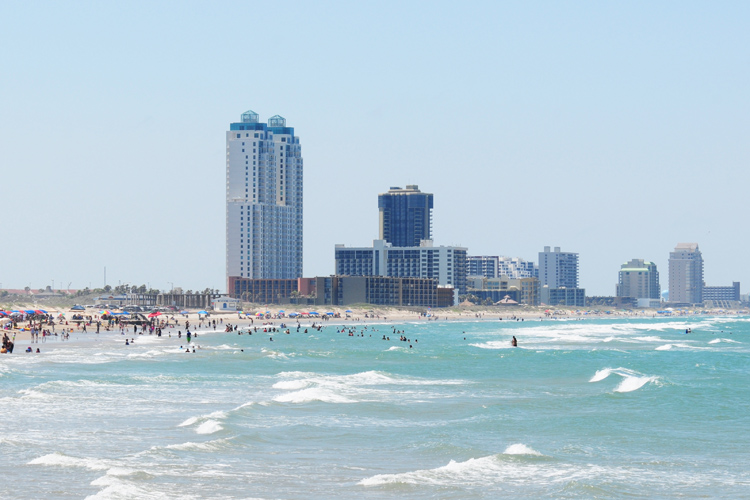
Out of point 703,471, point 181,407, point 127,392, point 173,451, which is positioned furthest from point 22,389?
point 703,471

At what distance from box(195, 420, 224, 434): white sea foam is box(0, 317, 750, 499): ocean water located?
118 mm

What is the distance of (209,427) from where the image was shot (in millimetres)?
39469

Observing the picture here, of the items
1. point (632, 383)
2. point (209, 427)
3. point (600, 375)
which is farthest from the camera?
point (600, 375)

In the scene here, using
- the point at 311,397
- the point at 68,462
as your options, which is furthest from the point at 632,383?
the point at 68,462

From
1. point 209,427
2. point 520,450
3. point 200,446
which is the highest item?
point 209,427

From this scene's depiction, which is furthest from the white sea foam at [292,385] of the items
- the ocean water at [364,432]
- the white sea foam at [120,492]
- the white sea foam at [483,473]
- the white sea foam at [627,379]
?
the white sea foam at [120,492]

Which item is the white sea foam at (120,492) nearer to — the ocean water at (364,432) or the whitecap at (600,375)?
the ocean water at (364,432)

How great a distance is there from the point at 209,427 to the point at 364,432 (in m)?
6.19

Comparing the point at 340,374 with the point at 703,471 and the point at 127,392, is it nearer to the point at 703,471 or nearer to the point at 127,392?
the point at 127,392

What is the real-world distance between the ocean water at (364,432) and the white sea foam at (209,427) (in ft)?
0.39

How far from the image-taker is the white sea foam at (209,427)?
38.8 metres

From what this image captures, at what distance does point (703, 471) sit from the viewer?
107 ft

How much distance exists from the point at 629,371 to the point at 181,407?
3840 cm

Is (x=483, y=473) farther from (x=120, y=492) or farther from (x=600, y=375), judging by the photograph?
(x=600, y=375)
